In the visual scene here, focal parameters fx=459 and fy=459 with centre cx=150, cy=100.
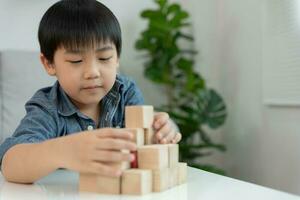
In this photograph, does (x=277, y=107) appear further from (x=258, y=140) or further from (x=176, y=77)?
(x=176, y=77)

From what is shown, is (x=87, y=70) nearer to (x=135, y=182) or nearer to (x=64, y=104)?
(x=64, y=104)

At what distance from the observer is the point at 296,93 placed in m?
1.88

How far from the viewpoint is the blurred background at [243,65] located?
1969 millimetres

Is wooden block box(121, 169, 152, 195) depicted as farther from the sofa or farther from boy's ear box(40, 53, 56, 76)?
the sofa

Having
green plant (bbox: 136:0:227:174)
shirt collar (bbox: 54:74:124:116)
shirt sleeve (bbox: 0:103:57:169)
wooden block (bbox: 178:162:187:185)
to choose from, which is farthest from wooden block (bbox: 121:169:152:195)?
green plant (bbox: 136:0:227:174)

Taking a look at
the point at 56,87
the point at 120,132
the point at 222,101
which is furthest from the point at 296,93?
the point at 120,132

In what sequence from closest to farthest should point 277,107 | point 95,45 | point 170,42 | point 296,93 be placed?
point 95,45
point 296,93
point 277,107
point 170,42

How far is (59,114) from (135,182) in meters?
0.41

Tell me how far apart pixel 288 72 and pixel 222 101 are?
19.0 inches

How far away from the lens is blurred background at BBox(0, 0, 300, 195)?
1.97 metres

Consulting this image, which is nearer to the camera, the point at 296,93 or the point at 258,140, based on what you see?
the point at 296,93

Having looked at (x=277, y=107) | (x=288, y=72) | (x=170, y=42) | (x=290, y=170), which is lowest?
(x=290, y=170)

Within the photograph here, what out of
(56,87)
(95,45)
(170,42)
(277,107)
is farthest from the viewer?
(170,42)

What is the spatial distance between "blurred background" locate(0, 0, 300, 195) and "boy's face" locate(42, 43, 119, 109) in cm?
101
